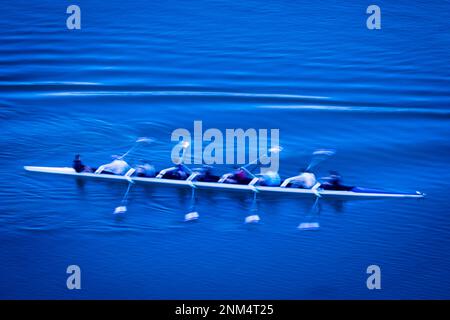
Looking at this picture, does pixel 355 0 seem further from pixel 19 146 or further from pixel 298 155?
pixel 19 146

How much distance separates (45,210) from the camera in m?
8.15

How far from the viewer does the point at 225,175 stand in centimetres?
827

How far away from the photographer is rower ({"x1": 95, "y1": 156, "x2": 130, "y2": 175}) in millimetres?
8422

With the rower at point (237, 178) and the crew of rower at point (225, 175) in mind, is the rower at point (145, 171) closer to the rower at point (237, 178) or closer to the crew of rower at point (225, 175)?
the crew of rower at point (225, 175)

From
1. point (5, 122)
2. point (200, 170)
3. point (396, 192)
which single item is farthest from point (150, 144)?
point (396, 192)

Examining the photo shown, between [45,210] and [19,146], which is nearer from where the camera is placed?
[45,210]

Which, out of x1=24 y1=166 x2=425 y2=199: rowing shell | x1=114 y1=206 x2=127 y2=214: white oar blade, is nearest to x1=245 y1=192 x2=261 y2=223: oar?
x1=24 y1=166 x2=425 y2=199: rowing shell

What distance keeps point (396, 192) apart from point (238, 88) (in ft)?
9.46
